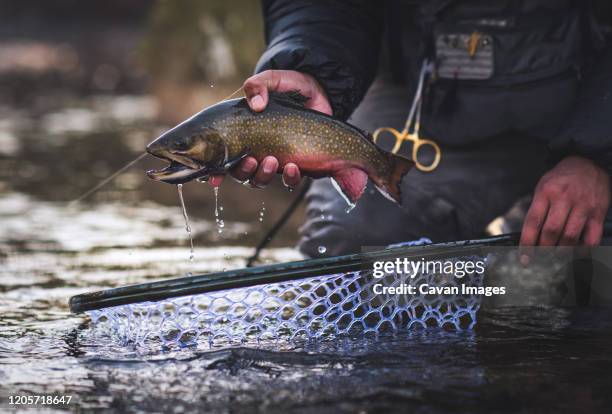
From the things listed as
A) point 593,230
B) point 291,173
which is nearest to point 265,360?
point 291,173

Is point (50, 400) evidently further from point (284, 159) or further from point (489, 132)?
point (489, 132)

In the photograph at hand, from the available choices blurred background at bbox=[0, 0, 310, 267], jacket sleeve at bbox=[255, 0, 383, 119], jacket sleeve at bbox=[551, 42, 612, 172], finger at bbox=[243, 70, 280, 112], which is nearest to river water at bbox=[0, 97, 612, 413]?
blurred background at bbox=[0, 0, 310, 267]

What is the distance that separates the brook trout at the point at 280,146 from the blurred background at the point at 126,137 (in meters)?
0.89

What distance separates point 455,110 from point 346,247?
539 millimetres

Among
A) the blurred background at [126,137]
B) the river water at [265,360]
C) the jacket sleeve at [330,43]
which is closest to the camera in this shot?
the river water at [265,360]

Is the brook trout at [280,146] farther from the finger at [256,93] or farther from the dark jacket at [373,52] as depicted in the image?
the dark jacket at [373,52]

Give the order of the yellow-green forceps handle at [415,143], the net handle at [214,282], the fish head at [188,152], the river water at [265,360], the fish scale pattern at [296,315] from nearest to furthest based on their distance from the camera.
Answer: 1. the river water at [265,360]
2. the fish head at [188,152]
3. the net handle at [214,282]
4. the fish scale pattern at [296,315]
5. the yellow-green forceps handle at [415,143]

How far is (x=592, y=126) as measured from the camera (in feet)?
8.37

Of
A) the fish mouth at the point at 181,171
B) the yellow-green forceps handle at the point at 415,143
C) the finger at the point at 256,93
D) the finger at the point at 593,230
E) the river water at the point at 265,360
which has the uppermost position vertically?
the yellow-green forceps handle at the point at 415,143

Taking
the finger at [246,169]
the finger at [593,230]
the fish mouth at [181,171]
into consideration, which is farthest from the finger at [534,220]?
the fish mouth at [181,171]

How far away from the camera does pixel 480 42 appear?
2971mm

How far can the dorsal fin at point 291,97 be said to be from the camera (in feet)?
7.52

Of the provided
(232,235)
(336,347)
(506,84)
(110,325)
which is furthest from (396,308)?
(232,235)

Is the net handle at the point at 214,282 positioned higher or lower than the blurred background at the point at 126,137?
lower
